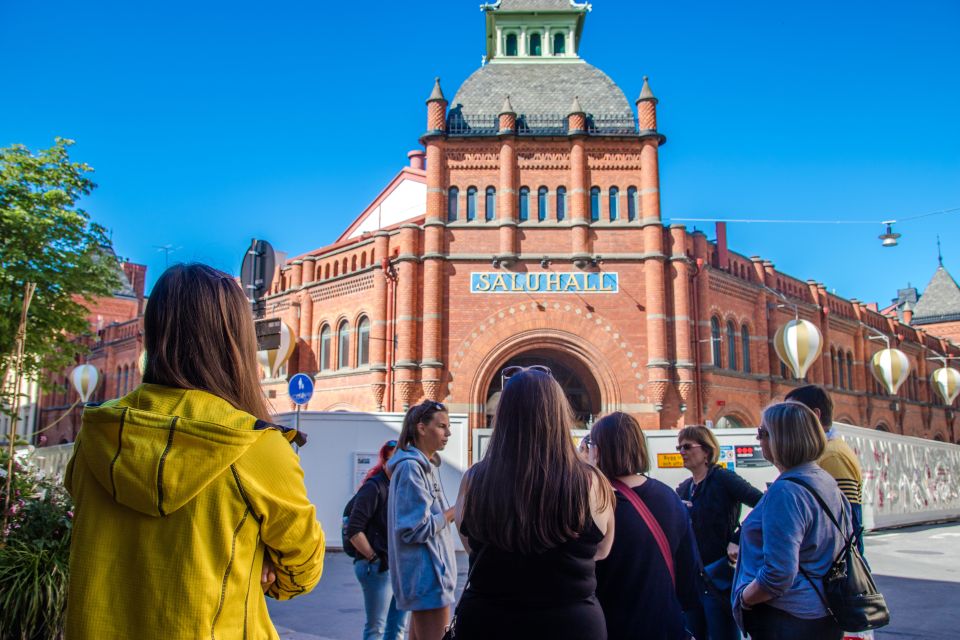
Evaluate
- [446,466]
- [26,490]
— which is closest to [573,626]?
[26,490]

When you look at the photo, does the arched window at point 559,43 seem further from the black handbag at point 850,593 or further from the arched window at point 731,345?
the black handbag at point 850,593

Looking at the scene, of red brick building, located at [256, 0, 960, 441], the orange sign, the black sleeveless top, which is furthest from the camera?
red brick building, located at [256, 0, 960, 441]

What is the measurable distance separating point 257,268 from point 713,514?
213 inches

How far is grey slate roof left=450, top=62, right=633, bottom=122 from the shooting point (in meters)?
23.1

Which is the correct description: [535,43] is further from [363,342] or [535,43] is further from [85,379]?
[85,379]

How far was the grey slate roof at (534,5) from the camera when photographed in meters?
26.5

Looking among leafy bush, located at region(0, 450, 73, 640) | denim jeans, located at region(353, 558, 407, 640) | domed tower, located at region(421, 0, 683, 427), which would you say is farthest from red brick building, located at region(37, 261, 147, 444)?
denim jeans, located at region(353, 558, 407, 640)

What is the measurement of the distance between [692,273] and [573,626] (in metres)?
21.1

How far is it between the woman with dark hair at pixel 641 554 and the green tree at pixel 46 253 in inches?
823

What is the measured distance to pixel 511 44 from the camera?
87.7ft

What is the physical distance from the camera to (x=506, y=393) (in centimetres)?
284

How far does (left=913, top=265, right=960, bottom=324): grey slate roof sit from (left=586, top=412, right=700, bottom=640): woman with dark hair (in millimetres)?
54786

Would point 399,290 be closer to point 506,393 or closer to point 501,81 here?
point 501,81

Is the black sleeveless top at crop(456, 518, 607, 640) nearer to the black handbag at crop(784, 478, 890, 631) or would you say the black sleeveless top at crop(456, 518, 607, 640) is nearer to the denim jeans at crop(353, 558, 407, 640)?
the black handbag at crop(784, 478, 890, 631)
